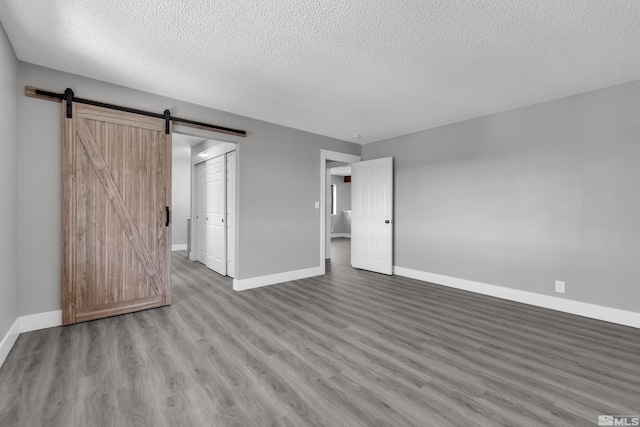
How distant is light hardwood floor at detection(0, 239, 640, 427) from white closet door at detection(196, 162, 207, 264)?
2499 millimetres

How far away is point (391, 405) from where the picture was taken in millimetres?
1694

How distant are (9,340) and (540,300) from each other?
5.32m

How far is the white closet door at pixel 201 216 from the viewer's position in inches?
225

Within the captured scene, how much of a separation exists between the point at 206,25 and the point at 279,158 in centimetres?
246

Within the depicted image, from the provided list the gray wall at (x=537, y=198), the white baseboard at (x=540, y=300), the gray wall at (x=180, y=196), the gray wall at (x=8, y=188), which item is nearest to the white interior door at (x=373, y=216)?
the gray wall at (x=537, y=198)

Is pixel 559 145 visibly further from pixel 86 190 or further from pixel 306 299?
pixel 86 190

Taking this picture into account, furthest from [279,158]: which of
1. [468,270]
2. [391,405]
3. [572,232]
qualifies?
[572,232]

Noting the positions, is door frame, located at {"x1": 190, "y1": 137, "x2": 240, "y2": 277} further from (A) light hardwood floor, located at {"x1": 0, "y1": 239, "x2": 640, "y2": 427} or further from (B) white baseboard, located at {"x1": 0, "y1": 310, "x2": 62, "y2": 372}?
(B) white baseboard, located at {"x1": 0, "y1": 310, "x2": 62, "y2": 372}

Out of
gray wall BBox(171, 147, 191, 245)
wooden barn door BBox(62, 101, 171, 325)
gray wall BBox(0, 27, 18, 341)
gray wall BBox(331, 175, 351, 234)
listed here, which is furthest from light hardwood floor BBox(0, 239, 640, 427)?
gray wall BBox(331, 175, 351, 234)

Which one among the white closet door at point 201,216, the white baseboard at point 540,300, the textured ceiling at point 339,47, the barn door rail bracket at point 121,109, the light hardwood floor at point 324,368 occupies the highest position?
the textured ceiling at point 339,47

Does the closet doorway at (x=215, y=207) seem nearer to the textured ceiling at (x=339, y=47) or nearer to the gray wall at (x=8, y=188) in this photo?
the textured ceiling at (x=339, y=47)

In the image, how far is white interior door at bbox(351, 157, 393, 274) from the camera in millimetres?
5035

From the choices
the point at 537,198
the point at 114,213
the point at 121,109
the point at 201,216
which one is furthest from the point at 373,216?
the point at 121,109

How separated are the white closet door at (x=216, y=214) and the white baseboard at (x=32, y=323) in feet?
7.43
